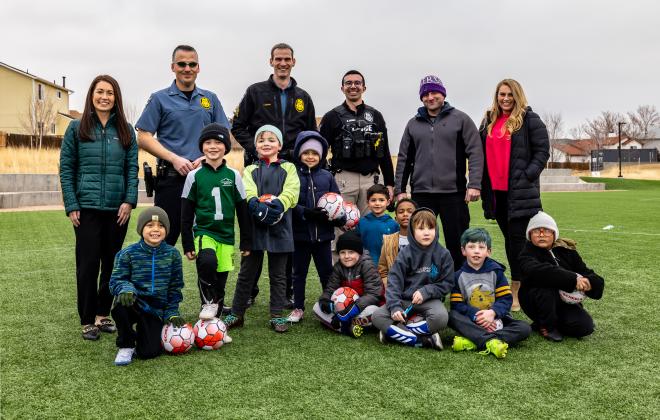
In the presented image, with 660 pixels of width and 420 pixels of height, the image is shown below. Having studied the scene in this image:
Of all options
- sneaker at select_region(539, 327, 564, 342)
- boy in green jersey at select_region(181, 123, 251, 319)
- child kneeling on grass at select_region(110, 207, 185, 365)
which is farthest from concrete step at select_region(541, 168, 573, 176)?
child kneeling on grass at select_region(110, 207, 185, 365)

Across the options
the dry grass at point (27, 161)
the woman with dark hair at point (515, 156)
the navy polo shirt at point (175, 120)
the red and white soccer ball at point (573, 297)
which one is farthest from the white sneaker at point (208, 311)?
the dry grass at point (27, 161)

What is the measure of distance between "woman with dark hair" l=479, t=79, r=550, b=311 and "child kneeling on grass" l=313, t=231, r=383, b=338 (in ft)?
4.53

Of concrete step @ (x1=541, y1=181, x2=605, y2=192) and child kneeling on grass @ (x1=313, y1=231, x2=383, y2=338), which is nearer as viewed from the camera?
child kneeling on grass @ (x1=313, y1=231, x2=383, y2=338)

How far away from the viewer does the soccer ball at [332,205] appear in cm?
463

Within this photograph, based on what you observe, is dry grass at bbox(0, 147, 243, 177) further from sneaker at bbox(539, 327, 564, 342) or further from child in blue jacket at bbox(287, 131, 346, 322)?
sneaker at bbox(539, 327, 564, 342)

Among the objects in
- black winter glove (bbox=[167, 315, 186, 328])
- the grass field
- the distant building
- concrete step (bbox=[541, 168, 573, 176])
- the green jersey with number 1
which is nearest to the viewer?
the grass field

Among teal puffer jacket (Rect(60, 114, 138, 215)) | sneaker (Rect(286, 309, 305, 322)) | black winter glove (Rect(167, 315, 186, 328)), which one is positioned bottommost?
sneaker (Rect(286, 309, 305, 322))

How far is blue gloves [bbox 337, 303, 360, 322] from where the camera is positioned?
4188mm

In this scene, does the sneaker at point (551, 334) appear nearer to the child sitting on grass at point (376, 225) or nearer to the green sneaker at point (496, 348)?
the green sneaker at point (496, 348)

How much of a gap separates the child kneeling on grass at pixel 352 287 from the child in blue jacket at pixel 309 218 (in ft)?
0.93

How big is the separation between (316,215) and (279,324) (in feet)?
3.00

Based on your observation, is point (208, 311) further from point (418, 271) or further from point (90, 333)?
point (418, 271)

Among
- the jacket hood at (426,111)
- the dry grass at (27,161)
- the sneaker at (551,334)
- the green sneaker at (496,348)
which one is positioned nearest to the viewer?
the green sneaker at (496,348)

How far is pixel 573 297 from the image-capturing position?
13.4 ft
